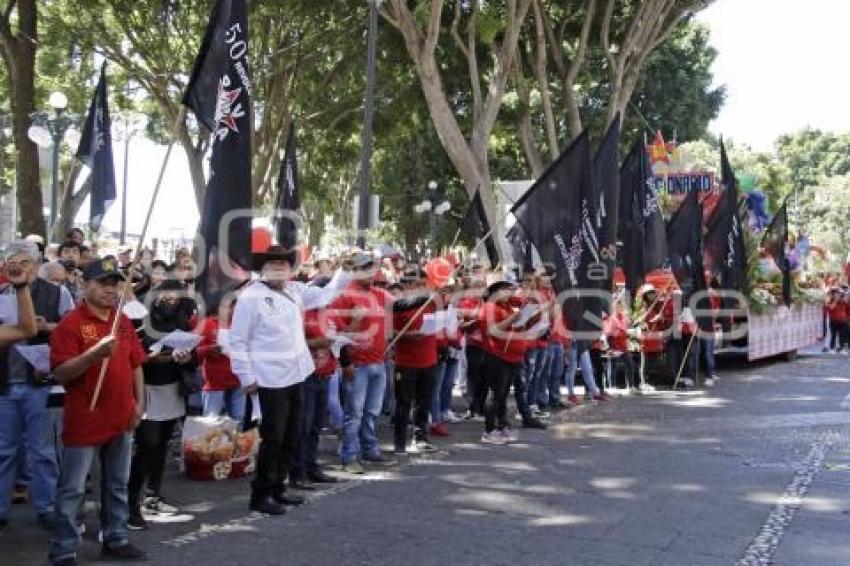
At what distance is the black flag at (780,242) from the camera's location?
19.7 metres

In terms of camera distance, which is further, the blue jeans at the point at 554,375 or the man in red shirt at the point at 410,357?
the blue jeans at the point at 554,375

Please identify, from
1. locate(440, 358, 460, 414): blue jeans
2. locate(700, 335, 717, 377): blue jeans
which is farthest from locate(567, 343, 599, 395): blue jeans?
locate(700, 335, 717, 377): blue jeans

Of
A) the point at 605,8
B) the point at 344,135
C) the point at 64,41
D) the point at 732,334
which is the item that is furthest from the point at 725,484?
the point at 344,135

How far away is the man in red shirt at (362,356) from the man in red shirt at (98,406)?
290cm

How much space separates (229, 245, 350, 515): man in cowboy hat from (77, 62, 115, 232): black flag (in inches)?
246

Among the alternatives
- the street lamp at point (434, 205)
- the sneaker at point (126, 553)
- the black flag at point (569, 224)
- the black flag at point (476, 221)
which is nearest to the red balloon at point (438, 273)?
the black flag at point (476, 221)

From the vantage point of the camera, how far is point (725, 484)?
8531 millimetres

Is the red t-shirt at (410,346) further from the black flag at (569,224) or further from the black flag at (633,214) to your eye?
the black flag at (633,214)

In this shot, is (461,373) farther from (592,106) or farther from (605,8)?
(592,106)

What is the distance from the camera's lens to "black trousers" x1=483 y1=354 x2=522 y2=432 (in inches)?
420

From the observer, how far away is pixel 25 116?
15.8m

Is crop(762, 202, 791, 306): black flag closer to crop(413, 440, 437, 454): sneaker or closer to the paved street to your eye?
the paved street

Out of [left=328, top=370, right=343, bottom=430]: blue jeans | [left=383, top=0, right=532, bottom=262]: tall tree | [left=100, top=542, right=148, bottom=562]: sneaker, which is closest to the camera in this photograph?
[left=100, top=542, right=148, bottom=562]: sneaker

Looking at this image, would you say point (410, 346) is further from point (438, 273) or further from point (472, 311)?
point (438, 273)
